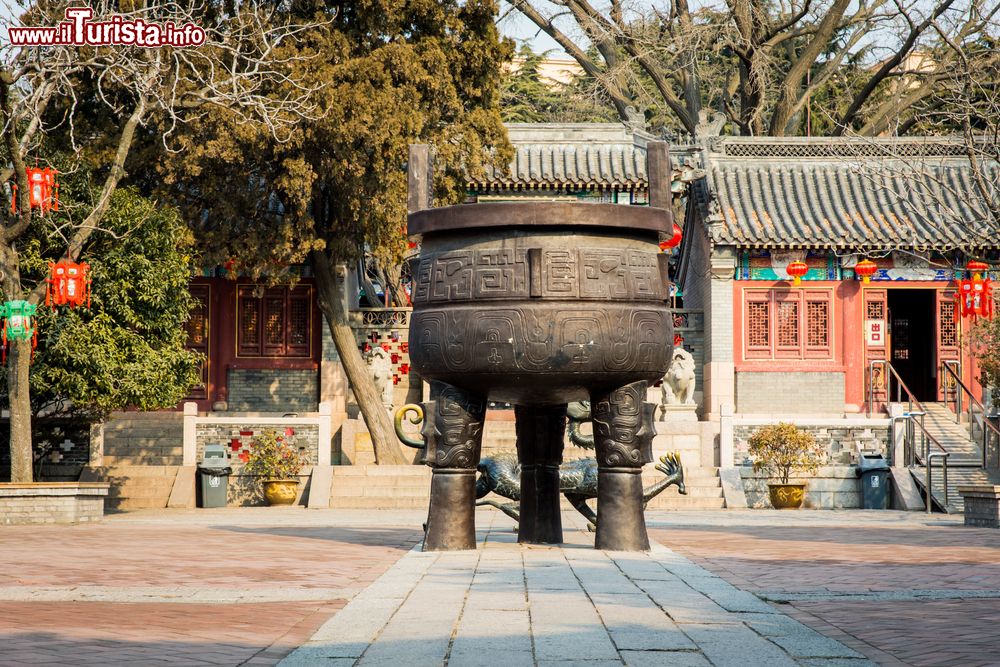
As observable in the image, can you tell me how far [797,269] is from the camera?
81.4ft

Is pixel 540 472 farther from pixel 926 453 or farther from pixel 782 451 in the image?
pixel 926 453

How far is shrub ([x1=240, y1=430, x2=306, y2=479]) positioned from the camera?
20.0 m

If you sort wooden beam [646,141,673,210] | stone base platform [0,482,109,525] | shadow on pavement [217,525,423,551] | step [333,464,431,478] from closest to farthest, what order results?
wooden beam [646,141,673,210]
shadow on pavement [217,525,423,551]
stone base platform [0,482,109,525]
step [333,464,431,478]

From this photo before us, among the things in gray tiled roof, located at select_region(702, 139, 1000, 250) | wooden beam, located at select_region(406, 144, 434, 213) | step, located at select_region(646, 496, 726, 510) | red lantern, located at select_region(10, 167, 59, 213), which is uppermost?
gray tiled roof, located at select_region(702, 139, 1000, 250)

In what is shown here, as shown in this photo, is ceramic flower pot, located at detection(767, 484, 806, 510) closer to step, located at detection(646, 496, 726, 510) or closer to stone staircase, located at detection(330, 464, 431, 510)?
step, located at detection(646, 496, 726, 510)

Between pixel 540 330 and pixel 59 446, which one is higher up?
pixel 540 330

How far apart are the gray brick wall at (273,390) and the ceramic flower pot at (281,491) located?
5275mm

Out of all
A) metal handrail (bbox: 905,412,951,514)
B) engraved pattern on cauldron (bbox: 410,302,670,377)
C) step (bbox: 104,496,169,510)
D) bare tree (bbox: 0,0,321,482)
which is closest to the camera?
engraved pattern on cauldron (bbox: 410,302,670,377)

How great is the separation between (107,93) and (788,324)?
44.5ft

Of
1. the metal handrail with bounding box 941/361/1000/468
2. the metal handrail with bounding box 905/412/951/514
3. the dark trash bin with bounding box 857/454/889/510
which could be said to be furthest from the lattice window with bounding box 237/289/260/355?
the metal handrail with bounding box 941/361/1000/468

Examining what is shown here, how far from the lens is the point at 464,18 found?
21.0m

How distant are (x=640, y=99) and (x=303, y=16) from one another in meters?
13.6

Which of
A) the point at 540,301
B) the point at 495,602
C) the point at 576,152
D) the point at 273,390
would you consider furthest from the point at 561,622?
the point at 576,152

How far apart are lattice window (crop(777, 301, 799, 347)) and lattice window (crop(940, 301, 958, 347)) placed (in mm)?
2931
